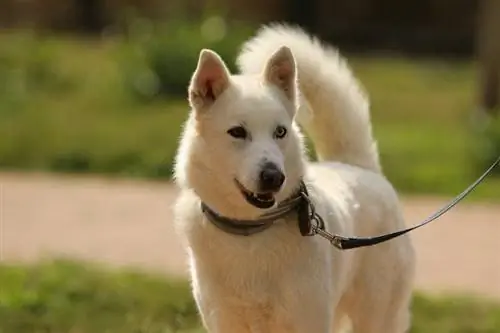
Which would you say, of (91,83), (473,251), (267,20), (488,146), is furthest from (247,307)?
(267,20)

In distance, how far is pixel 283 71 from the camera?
451 centimetres

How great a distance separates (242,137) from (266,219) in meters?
0.34

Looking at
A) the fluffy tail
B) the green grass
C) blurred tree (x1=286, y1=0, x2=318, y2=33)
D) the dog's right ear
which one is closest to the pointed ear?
the dog's right ear

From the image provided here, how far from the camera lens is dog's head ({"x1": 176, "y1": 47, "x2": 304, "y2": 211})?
4.20 metres

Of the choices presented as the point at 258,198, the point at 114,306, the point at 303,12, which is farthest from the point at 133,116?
the point at 258,198

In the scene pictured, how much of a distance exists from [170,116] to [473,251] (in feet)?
19.8

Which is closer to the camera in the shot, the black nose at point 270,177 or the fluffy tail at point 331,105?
the black nose at point 270,177

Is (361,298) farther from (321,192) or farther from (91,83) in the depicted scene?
(91,83)

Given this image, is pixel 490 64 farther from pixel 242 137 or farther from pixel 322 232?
pixel 242 137

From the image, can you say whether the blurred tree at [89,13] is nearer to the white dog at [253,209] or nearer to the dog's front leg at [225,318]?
the white dog at [253,209]

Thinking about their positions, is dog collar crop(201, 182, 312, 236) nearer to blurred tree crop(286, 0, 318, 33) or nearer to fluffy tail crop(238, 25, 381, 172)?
fluffy tail crop(238, 25, 381, 172)

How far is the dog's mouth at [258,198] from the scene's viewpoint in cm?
425

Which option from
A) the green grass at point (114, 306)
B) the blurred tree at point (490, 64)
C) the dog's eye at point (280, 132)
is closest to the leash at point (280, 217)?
the dog's eye at point (280, 132)

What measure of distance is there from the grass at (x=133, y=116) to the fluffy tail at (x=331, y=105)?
555cm
